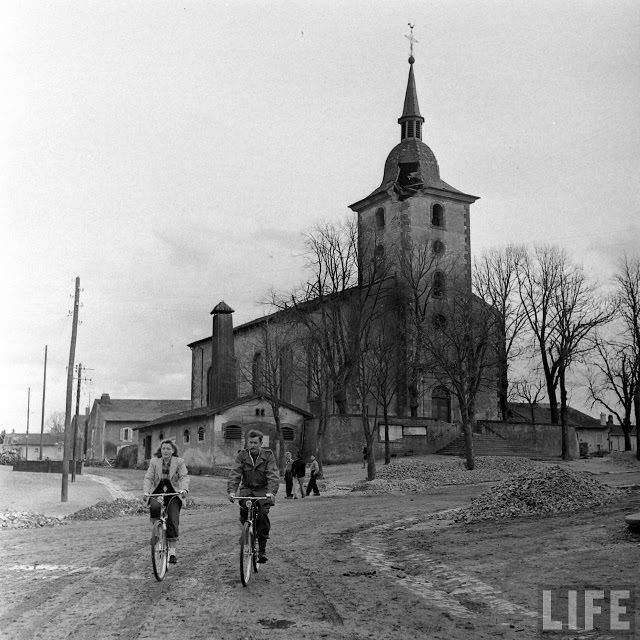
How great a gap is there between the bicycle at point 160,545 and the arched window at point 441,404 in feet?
151

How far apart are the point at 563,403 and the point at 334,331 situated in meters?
13.8

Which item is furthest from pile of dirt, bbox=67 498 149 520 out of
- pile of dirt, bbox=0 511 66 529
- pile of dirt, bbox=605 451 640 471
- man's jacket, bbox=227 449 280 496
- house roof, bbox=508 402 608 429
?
house roof, bbox=508 402 608 429

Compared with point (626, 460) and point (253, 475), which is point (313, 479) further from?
point (626, 460)

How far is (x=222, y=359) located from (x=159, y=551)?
54.8 m

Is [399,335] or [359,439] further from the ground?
[399,335]

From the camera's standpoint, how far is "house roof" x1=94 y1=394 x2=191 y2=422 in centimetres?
9512

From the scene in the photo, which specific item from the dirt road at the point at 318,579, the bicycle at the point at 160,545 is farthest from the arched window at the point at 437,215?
the bicycle at the point at 160,545

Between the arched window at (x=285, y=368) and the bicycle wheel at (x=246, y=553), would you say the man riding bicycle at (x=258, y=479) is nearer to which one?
the bicycle wheel at (x=246, y=553)

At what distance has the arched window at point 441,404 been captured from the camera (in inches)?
2211

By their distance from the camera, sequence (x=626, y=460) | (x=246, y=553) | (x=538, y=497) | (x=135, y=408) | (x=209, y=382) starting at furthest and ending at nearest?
1. (x=135, y=408)
2. (x=209, y=382)
3. (x=626, y=460)
4. (x=538, y=497)
5. (x=246, y=553)

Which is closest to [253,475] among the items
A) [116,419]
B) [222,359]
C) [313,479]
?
[313,479]

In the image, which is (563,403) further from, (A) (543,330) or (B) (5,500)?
(B) (5,500)

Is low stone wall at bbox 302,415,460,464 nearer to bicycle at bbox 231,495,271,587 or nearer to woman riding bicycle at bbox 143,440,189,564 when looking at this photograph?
woman riding bicycle at bbox 143,440,189,564

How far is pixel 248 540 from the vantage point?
1027 cm
